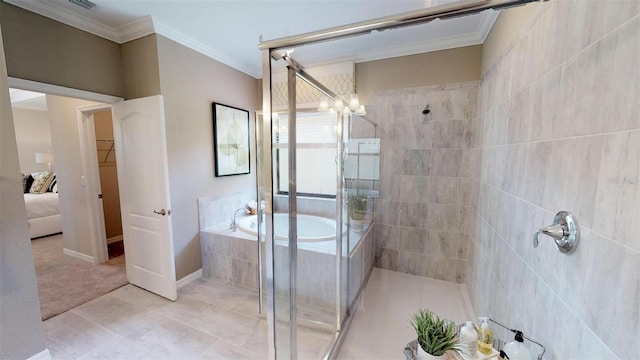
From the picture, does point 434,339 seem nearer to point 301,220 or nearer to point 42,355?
point 301,220

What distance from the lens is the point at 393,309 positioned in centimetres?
236

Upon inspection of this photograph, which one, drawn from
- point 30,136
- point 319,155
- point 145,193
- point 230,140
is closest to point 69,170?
point 145,193

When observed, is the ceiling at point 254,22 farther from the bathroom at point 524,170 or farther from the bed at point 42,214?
the bed at point 42,214

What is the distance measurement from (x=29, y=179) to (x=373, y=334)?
7.15 metres

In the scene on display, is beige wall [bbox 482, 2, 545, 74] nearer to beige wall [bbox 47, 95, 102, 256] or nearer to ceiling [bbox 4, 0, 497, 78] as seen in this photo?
ceiling [bbox 4, 0, 497, 78]

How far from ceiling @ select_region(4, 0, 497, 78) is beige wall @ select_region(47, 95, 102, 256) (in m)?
1.47

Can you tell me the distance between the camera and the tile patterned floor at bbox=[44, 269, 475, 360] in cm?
184

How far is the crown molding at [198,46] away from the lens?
95.3 inches

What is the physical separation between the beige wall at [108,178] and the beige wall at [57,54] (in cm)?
218

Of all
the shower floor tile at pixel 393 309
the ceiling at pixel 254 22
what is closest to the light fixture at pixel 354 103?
the ceiling at pixel 254 22

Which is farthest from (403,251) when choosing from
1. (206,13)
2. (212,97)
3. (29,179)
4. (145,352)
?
(29,179)

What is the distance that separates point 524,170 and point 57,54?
3757 mm

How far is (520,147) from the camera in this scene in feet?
4.79

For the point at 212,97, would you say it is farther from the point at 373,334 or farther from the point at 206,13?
the point at 373,334
